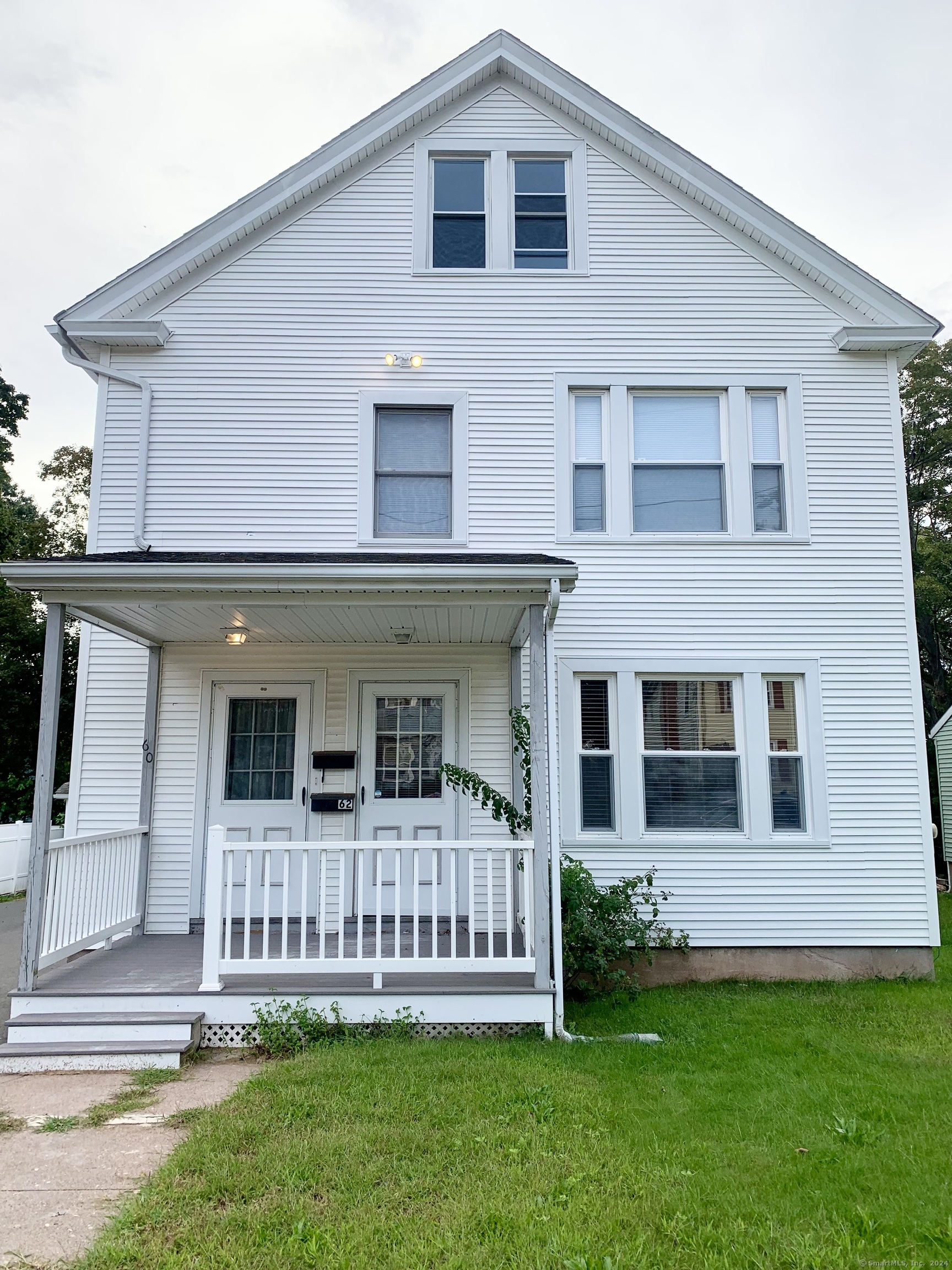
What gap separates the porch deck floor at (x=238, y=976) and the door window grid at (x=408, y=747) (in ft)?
4.40

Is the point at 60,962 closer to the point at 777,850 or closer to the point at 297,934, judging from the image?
the point at 297,934

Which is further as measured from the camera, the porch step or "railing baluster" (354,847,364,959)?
"railing baluster" (354,847,364,959)

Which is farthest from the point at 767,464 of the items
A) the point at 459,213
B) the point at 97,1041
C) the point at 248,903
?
the point at 97,1041

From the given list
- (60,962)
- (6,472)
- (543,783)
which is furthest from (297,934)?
(6,472)

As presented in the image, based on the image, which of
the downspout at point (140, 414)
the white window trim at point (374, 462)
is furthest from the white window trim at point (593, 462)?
the downspout at point (140, 414)

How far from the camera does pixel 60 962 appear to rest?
6.28 meters

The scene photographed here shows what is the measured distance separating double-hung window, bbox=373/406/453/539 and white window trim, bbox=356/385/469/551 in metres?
0.07

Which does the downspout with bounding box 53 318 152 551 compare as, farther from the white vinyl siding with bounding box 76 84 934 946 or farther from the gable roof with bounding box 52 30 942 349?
the gable roof with bounding box 52 30 942 349

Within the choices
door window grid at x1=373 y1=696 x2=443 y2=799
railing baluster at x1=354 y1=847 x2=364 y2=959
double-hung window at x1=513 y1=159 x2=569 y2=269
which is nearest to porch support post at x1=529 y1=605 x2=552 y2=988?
railing baluster at x1=354 y1=847 x2=364 y2=959

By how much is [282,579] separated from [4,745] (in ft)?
53.5

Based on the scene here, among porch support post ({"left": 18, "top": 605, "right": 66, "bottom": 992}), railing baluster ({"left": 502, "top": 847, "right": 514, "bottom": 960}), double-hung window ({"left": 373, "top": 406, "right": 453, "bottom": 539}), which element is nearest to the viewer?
railing baluster ({"left": 502, "top": 847, "right": 514, "bottom": 960})

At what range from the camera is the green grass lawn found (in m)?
2.91

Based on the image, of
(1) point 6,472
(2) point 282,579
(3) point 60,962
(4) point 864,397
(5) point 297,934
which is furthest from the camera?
(1) point 6,472

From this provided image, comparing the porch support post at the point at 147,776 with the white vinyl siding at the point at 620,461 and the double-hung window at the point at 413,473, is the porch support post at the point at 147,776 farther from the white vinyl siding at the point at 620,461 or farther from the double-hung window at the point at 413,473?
the double-hung window at the point at 413,473
